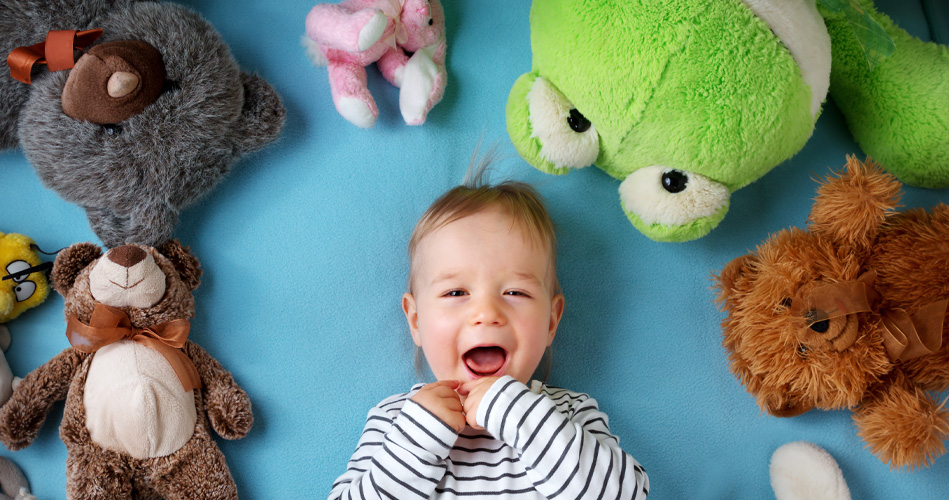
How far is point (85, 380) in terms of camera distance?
111cm

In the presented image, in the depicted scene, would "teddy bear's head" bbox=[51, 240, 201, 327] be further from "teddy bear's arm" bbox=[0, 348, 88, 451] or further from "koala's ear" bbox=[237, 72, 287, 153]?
"koala's ear" bbox=[237, 72, 287, 153]

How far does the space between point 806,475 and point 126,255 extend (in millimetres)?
1272

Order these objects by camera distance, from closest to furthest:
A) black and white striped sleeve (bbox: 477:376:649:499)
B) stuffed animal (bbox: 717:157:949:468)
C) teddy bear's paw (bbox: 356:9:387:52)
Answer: black and white striped sleeve (bbox: 477:376:649:499), stuffed animal (bbox: 717:157:949:468), teddy bear's paw (bbox: 356:9:387:52)

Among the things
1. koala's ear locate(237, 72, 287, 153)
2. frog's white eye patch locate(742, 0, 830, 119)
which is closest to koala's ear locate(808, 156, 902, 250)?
frog's white eye patch locate(742, 0, 830, 119)

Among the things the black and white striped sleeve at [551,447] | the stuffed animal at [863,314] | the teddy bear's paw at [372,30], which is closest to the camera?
the black and white striped sleeve at [551,447]

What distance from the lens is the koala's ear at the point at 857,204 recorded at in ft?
3.50

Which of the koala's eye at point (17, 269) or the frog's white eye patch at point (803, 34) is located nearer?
the frog's white eye patch at point (803, 34)

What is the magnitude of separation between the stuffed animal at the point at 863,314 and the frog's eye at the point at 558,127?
0.38 m

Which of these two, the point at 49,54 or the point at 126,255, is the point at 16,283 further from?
the point at 49,54

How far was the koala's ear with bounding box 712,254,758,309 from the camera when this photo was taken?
1.20 m

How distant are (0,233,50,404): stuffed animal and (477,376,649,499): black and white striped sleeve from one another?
0.84m

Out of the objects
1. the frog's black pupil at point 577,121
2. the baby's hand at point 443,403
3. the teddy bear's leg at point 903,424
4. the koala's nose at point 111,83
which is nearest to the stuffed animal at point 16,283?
the koala's nose at point 111,83

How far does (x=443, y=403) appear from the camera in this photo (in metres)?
0.98

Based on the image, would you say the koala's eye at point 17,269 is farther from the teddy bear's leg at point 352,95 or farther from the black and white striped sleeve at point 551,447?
the black and white striped sleeve at point 551,447
